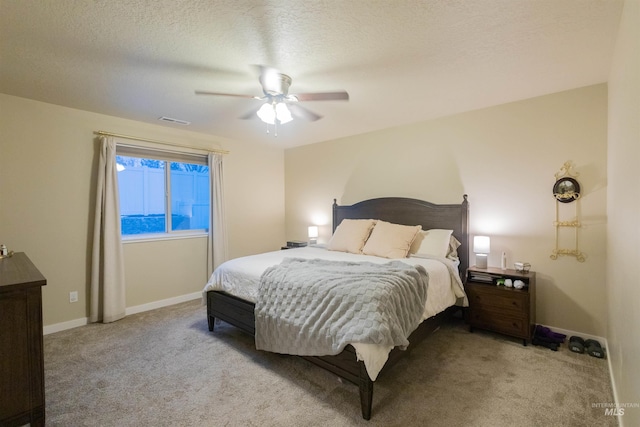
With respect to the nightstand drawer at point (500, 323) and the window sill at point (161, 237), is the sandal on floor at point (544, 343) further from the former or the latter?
the window sill at point (161, 237)

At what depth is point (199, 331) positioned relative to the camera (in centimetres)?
305

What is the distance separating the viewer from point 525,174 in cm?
298

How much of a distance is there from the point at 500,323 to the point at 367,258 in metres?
1.40

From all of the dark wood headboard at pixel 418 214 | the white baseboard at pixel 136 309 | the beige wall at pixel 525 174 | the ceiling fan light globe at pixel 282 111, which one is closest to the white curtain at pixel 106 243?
the white baseboard at pixel 136 309

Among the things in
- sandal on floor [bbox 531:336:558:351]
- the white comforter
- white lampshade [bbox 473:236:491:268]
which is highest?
white lampshade [bbox 473:236:491:268]

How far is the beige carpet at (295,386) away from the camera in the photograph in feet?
5.86

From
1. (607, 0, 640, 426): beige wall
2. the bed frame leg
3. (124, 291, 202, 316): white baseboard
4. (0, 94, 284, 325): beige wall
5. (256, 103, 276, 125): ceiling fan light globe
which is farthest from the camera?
(124, 291, 202, 316): white baseboard

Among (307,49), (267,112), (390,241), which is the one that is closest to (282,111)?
(267,112)

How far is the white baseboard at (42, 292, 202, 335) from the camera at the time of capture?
3.06 m

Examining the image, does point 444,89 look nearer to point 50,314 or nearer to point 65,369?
point 65,369

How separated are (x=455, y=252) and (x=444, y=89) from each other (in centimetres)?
174

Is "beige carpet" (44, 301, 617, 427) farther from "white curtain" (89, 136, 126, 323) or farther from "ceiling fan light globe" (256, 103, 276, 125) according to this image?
"ceiling fan light globe" (256, 103, 276, 125)

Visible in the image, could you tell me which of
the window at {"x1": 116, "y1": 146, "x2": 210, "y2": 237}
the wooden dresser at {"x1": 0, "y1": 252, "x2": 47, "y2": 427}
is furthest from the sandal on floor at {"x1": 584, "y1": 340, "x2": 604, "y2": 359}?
the window at {"x1": 116, "y1": 146, "x2": 210, "y2": 237}

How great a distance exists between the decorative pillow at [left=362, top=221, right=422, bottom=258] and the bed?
0.43 ft
